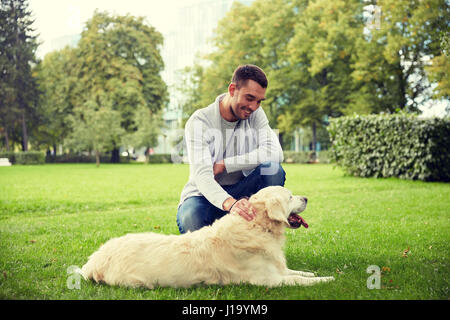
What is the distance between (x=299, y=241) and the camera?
607 cm

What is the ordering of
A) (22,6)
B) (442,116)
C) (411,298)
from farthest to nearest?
(442,116)
(22,6)
(411,298)

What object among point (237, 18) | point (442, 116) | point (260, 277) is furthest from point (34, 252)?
point (237, 18)

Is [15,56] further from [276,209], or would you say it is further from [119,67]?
[119,67]

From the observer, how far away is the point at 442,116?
1452 cm

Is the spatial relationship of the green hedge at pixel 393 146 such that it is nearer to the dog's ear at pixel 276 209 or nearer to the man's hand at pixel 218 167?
the man's hand at pixel 218 167

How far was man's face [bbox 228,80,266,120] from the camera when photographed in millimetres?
4207

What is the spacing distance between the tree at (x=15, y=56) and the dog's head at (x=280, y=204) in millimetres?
4881

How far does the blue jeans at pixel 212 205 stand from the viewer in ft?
14.9

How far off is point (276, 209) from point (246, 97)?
130 cm

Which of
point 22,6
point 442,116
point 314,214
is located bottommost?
point 314,214

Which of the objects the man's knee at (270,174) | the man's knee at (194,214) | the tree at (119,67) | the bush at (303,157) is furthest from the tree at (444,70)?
the tree at (119,67)
